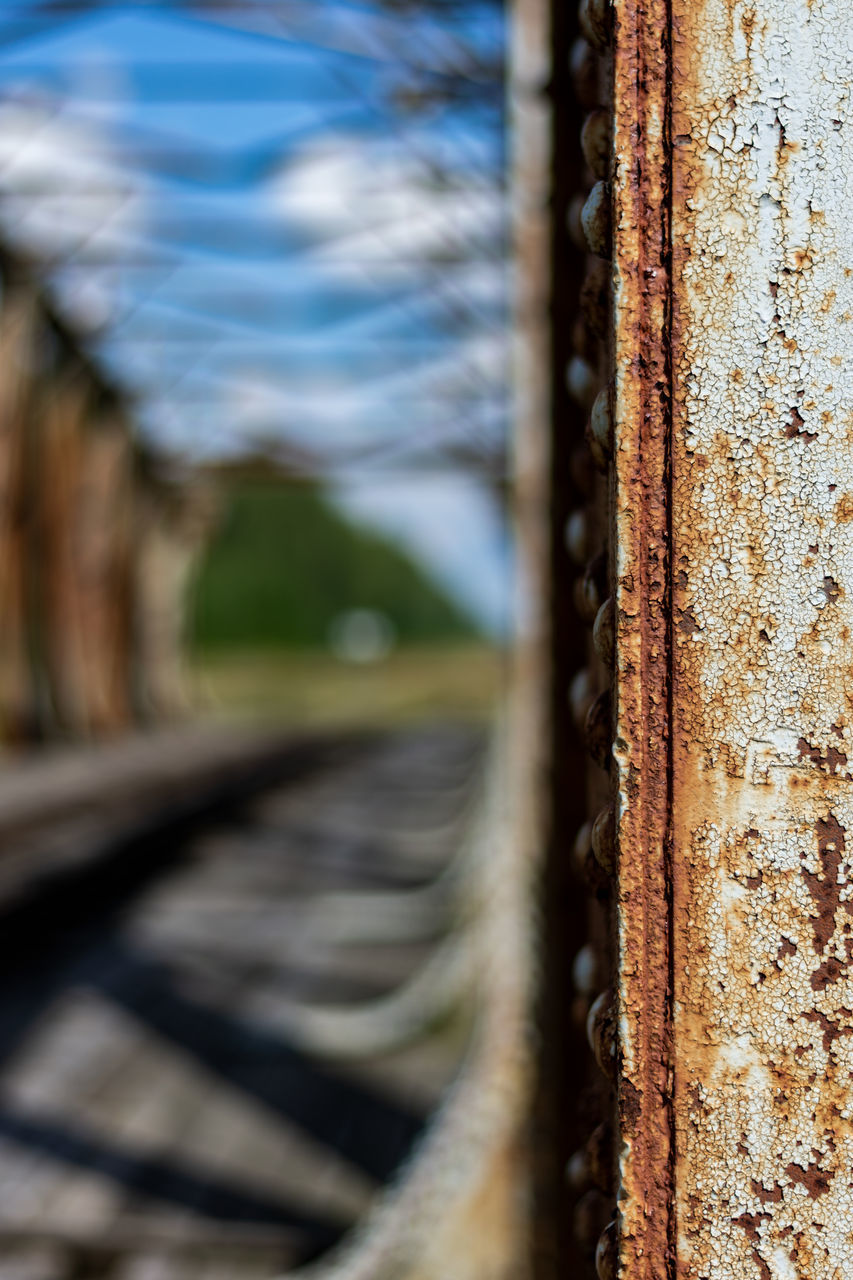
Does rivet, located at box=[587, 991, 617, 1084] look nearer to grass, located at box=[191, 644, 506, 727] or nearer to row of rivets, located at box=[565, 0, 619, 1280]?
row of rivets, located at box=[565, 0, 619, 1280]

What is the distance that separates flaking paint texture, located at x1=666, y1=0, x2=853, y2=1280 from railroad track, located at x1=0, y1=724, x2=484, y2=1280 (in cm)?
251

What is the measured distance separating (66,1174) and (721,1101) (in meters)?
3.10

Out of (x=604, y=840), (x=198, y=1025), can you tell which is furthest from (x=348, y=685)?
(x=604, y=840)

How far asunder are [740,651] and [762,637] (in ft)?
0.05

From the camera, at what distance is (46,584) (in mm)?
10336

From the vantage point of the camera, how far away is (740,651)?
63cm

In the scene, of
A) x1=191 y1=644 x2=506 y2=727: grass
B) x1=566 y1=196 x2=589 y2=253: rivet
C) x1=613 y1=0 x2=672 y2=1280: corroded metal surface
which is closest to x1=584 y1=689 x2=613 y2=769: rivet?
x1=613 y1=0 x2=672 y2=1280: corroded metal surface

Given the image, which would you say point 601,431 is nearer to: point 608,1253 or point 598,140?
point 598,140

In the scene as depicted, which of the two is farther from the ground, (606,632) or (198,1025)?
(606,632)

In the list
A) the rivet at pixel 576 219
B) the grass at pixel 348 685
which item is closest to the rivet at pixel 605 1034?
the rivet at pixel 576 219

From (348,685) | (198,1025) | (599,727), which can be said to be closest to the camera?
(599,727)

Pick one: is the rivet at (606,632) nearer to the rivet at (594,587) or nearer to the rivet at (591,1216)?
the rivet at (594,587)

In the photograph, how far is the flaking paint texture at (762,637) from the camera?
24.2 inches

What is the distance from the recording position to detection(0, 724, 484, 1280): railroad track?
3035 millimetres
